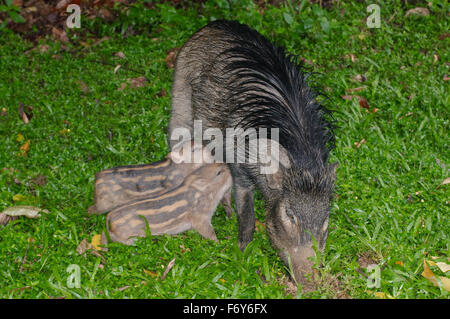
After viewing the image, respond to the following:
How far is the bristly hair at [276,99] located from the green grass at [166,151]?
0.81 m

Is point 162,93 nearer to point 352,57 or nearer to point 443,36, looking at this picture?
point 352,57

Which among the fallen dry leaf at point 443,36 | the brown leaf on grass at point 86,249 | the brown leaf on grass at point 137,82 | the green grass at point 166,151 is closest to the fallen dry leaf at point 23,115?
the green grass at point 166,151

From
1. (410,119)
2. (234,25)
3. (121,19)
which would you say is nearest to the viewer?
(234,25)

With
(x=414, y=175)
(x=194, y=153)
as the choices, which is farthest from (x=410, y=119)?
(x=194, y=153)

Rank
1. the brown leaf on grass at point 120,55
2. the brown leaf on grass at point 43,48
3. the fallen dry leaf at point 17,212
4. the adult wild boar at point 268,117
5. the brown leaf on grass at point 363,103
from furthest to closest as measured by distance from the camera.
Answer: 1. the brown leaf on grass at point 43,48
2. the brown leaf on grass at point 120,55
3. the brown leaf on grass at point 363,103
4. the fallen dry leaf at point 17,212
5. the adult wild boar at point 268,117

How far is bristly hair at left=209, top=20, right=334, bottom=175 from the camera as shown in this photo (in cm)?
412

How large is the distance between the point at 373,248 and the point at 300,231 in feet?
2.49

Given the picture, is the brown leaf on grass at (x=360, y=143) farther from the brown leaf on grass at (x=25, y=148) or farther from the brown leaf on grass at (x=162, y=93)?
the brown leaf on grass at (x=25, y=148)

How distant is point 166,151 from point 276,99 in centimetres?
164

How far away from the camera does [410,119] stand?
5672 mm

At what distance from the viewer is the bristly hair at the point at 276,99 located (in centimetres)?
412

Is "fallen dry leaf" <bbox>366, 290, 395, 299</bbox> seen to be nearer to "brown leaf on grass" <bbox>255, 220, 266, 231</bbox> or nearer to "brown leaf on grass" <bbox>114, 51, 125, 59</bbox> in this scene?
"brown leaf on grass" <bbox>255, 220, 266, 231</bbox>

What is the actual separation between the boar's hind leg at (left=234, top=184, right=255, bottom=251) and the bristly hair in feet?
1.98

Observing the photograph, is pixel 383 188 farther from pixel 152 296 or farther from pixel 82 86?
pixel 82 86
